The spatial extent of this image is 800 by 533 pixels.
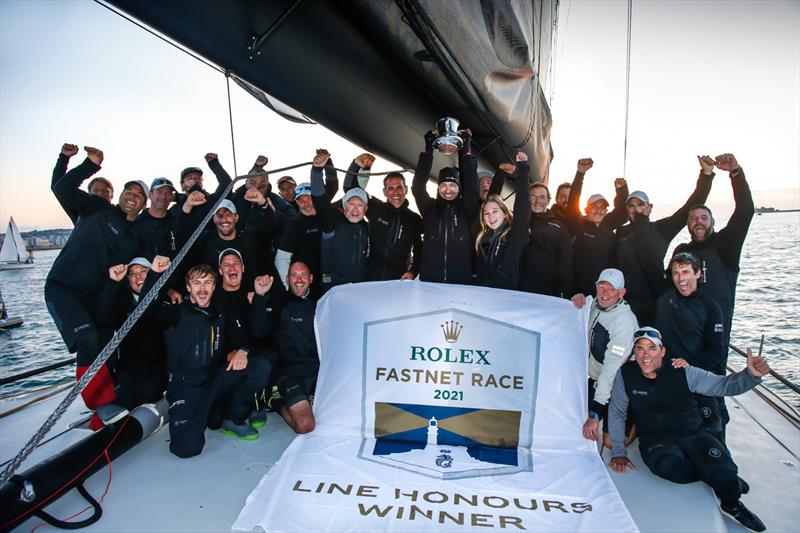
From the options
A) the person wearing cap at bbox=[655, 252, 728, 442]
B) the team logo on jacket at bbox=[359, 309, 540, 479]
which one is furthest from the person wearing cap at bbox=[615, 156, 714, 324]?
the team logo on jacket at bbox=[359, 309, 540, 479]

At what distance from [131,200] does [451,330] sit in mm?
2879

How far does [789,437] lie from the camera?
3615mm

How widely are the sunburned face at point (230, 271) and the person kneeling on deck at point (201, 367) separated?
191mm

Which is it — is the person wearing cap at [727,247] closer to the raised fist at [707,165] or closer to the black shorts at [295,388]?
the raised fist at [707,165]

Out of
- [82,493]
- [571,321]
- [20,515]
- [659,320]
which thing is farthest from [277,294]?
[659,320]

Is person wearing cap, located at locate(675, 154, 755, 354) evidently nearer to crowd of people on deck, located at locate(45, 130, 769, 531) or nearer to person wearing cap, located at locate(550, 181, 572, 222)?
crowd of people on deck, located at locate(45, 130, 769, 531)

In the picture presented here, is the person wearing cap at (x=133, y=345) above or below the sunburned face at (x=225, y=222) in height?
below

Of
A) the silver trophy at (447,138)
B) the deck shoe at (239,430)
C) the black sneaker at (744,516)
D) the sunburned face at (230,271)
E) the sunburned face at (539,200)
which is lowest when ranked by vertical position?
the black sneaker at (744,516)

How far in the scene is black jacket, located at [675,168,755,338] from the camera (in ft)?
11.2

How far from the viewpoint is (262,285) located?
3.70 metres

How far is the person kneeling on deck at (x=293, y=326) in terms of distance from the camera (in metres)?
3.57

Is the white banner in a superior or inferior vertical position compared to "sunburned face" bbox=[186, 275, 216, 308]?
inferior

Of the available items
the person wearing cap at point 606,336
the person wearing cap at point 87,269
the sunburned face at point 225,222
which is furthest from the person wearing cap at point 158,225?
A: the person wearing cap at point 606,336

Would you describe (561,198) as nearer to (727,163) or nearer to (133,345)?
(727,163)
